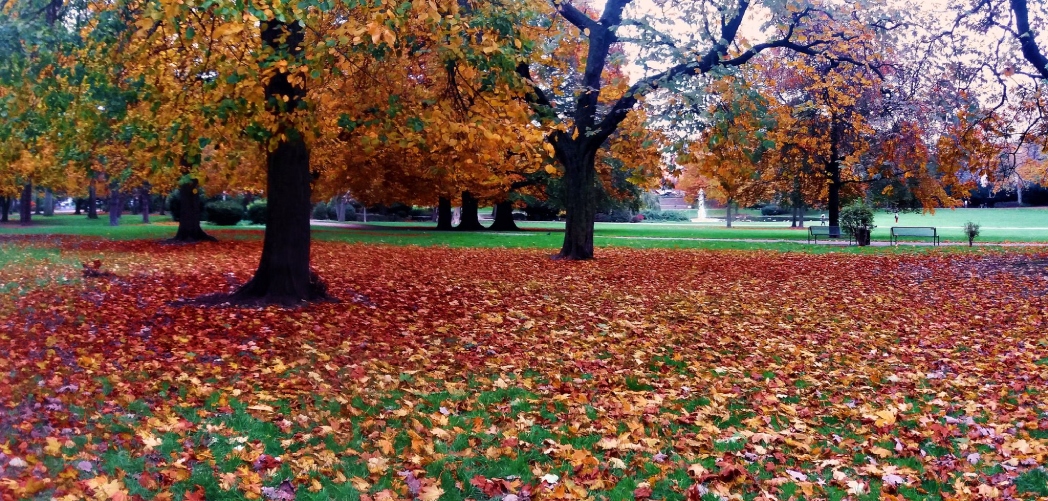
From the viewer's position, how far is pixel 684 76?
14781 mm

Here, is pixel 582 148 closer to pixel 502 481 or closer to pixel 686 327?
pixel 686 327

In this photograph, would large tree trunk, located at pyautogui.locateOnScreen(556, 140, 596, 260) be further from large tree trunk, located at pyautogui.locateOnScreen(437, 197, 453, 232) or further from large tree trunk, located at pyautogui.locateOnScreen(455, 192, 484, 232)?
large tree trunk, located at pyautogui.locateOnScreen(455, 192, 484, 232)

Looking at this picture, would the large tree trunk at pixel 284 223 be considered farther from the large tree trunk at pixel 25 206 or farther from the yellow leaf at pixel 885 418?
the large tree trunk at pixel 25 206

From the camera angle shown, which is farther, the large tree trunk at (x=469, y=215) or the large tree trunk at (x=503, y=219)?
the large tree trunk at (x=503, y=219)

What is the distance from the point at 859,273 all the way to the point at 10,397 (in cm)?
1473

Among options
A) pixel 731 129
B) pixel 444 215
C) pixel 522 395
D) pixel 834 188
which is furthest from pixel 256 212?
pixel 522 395

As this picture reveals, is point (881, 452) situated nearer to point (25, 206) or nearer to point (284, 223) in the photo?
point (284, 223)

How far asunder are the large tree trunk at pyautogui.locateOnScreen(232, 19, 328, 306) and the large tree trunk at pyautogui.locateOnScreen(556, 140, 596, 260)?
910cm

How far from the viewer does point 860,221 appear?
2580 cm

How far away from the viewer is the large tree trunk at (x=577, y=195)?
18562 mm

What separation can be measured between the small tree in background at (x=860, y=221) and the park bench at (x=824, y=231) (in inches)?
97.3

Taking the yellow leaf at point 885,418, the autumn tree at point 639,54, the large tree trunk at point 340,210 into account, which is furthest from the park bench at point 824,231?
the large tree trunk at point 340,210

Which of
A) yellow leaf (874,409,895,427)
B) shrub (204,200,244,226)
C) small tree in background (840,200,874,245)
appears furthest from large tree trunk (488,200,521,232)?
yellow leaf (874,409,895,427)

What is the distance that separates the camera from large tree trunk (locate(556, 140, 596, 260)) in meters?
18.6
